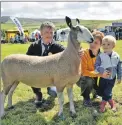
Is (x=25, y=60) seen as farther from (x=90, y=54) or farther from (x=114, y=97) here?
(x=114, y=97)

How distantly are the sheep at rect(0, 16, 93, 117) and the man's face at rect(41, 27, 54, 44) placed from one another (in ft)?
1.93

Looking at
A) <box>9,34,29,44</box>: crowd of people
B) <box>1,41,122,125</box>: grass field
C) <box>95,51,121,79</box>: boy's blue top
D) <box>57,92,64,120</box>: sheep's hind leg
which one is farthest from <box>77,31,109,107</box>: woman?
<box>9,34,29,44</box>: crowd of people

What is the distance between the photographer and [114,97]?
6.84 m

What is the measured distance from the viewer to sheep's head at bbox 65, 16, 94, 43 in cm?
503

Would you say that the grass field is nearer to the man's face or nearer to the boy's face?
the boy's face

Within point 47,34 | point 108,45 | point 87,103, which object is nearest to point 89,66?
point 108,45

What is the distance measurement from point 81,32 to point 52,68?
36.6 inches

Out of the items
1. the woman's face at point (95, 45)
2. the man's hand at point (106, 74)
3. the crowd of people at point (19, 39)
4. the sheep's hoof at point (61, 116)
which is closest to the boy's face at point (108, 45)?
the woman's face at point (95, 45)

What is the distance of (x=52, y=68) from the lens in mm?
5359

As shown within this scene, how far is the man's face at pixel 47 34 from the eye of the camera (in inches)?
227

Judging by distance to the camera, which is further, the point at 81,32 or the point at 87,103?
the point at 87,103

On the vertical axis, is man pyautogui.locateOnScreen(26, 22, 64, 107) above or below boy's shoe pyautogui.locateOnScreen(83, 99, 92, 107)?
above

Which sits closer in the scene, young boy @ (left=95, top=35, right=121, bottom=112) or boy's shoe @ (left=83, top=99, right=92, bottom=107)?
young boy @ (left=95, top=35, right=121, bottom=112)

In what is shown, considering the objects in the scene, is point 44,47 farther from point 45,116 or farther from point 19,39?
point 19,39
